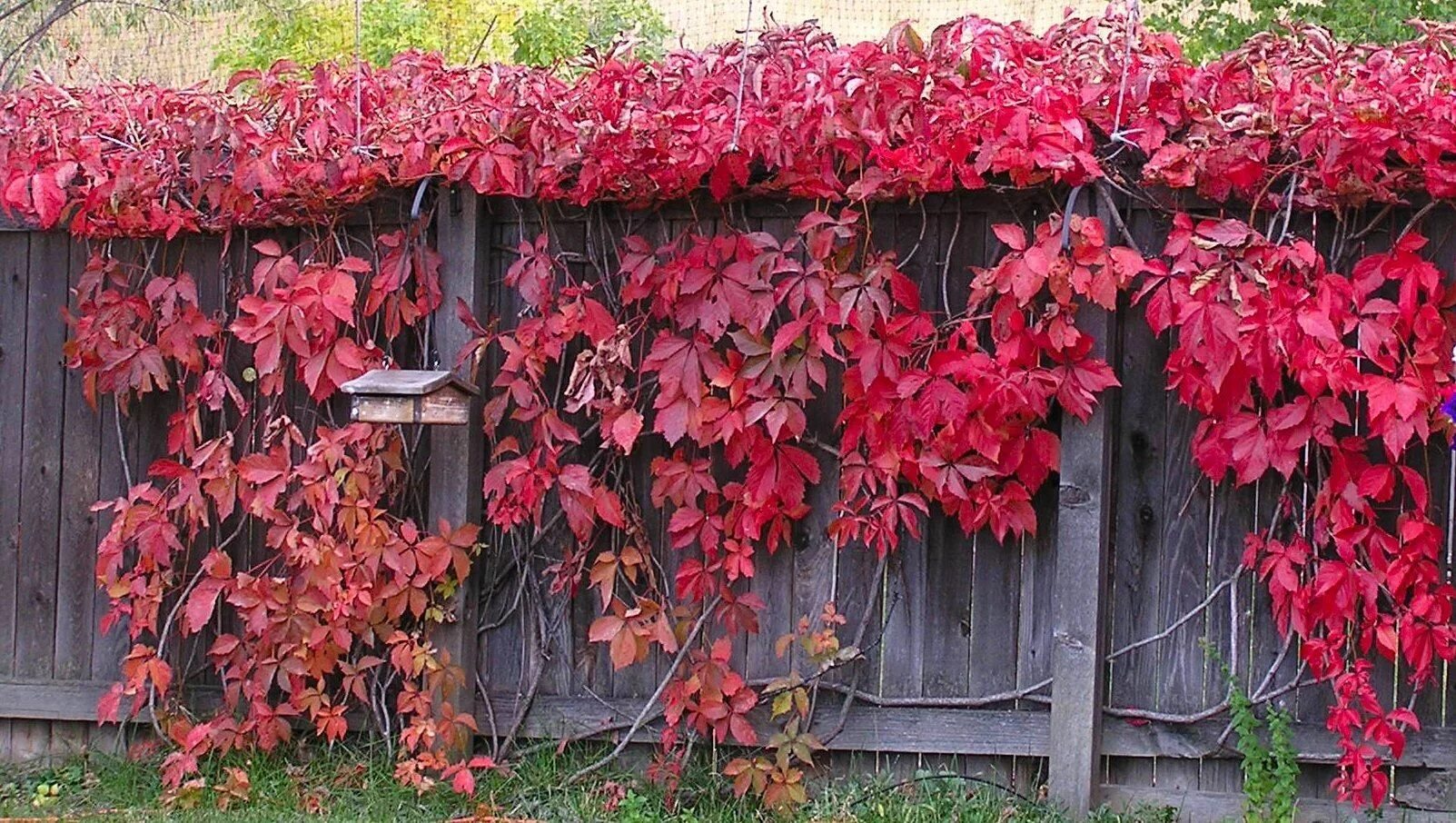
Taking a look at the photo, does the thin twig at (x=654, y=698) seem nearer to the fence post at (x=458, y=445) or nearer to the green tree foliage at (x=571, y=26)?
the fence post at (x=458, y=445)

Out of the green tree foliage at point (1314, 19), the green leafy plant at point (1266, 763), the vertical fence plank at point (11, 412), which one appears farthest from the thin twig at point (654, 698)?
the green tree foliage at point (1314, 19)

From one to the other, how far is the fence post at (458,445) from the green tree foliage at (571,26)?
196 inches

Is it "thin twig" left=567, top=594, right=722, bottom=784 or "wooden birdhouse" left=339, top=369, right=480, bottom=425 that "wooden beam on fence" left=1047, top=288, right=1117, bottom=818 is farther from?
"wooden birdhouse" left=339, top=369, right=480, bottom=425

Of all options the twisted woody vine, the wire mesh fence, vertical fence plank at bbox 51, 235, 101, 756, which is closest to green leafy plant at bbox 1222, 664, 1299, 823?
the twisted woody vine

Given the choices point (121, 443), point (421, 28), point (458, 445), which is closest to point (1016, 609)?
point (458, 445)

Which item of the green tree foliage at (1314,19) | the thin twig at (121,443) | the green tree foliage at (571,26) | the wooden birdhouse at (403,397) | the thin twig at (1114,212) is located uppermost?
the green tree foliage at (571,26)

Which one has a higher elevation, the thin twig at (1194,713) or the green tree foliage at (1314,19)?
the green tree foliage at (1314,19)

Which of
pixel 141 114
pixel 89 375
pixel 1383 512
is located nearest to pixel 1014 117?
pixel 1383 512

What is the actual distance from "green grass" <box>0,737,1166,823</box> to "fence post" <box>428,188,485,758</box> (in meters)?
0.20

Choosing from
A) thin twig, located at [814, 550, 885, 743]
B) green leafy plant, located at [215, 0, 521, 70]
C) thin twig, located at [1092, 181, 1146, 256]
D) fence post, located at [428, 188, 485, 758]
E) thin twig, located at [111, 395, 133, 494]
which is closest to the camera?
thin twig, located at [1092, 181, 1146, 256]

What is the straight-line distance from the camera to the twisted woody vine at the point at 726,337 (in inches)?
140

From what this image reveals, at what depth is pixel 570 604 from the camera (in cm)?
425

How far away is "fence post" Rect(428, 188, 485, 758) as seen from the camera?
4.18 meters

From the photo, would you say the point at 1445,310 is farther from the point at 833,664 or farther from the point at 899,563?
the point at 833,664
